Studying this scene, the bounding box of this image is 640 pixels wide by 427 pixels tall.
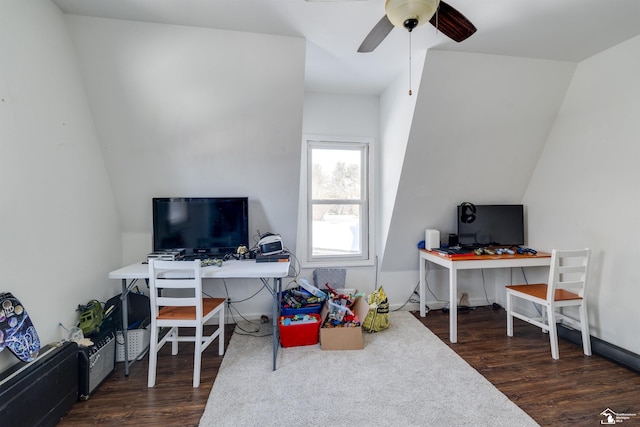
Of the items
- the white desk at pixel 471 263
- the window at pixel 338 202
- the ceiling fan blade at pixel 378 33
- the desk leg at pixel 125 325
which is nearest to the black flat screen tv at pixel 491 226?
the white desk at pixel 471 263

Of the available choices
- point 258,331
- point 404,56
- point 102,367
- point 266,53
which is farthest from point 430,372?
point 266,53

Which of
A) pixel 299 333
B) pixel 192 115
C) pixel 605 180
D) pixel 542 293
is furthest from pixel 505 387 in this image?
pixel 192 115

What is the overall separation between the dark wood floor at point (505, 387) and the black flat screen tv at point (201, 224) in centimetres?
93

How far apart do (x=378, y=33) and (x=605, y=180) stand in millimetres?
2337

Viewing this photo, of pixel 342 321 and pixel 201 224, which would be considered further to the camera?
pixel 201 224

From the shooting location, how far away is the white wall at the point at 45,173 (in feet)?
5.02

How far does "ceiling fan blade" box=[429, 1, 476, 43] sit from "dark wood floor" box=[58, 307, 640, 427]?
2264 millimetres

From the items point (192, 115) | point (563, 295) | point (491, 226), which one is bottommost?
point (563, 295)

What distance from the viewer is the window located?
10.8 ft

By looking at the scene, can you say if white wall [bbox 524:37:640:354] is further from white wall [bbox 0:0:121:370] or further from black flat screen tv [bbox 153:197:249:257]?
white wall [bbox 0:0:121:370]

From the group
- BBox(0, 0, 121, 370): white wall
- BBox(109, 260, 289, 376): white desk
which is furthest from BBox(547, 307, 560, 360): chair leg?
BBox(0, 0, 121, 370): white wall

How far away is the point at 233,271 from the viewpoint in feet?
7.07

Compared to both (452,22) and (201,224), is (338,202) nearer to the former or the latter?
(201,224)

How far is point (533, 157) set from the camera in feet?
9.62
